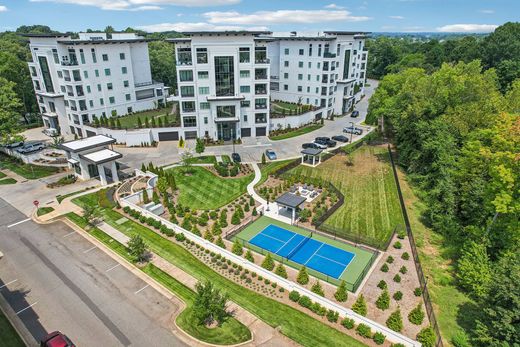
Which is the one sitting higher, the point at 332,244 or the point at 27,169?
the point at 27,169

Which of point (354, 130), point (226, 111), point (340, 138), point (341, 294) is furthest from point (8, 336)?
point (354, 130)

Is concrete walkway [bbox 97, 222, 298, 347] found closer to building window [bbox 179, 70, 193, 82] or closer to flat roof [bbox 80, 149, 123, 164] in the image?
flat roof [bbox 80, 149, 123, 164]

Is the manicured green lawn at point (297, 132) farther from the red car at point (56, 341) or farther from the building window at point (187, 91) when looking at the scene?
the red car at point (56, 341)

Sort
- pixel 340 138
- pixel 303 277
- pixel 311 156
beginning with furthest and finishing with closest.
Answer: pixel 340 138, pixel 311 156, pixel 303 277

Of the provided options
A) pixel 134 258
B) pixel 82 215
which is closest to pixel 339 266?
pixel 134 258

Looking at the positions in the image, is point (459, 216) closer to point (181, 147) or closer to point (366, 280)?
point (366, 280)

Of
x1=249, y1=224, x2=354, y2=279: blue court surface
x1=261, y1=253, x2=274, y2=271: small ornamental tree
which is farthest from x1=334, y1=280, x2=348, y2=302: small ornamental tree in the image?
x1=261, y1=253, x2=274, y2=271: small ornamental tree

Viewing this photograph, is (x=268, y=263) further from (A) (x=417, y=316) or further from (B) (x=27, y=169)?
(B) (x=27, y=169)
